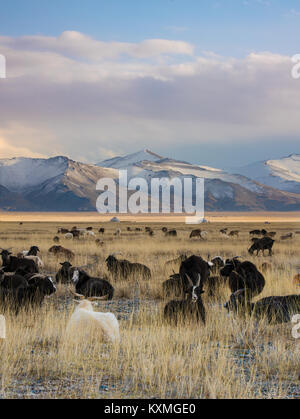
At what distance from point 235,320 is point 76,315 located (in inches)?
106

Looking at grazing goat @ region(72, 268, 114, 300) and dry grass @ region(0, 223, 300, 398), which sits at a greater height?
grazing goat @ region(72, 268, 114, 300)

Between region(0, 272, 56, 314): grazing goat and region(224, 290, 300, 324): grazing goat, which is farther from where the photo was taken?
region(0, 272, 56, 314): grazing goat

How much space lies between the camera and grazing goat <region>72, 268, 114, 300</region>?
37.6 feet

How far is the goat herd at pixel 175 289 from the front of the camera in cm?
857

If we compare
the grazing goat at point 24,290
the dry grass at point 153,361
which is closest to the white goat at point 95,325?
the dry grass at point 153,361

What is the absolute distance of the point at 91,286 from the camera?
11.5 m

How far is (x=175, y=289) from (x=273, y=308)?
310 cm

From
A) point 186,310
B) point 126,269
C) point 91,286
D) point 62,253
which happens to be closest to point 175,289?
point 91,286

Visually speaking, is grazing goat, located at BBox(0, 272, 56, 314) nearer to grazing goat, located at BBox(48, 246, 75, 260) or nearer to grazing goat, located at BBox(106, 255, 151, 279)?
grazing goat, located at BBox(106, 255, 151, 279)

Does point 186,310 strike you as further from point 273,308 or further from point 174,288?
point 174,288

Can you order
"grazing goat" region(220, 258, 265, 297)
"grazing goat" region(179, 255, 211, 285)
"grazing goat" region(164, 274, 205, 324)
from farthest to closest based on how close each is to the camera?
"grazing goat" region(179, 255, 211, 285)
"grazing goat" region(220, 258, 265, 297)
"grazing goat" region(164, 274, 205, 324)

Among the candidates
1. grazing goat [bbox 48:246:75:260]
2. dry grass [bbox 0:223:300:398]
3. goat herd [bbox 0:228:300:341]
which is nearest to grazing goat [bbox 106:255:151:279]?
goat herd [bbox 0:228:300:341]
